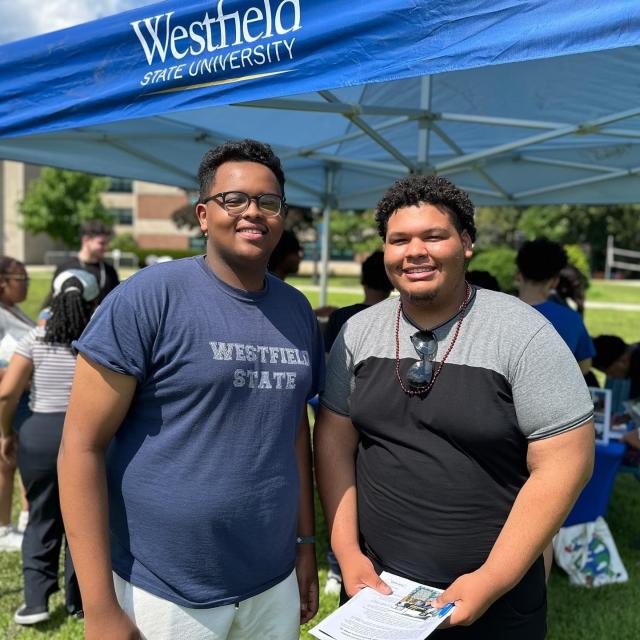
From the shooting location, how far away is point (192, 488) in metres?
1.63

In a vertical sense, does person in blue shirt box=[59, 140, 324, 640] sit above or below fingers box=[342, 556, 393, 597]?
above

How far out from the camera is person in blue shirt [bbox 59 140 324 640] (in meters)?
1.58

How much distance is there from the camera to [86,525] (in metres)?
1.57

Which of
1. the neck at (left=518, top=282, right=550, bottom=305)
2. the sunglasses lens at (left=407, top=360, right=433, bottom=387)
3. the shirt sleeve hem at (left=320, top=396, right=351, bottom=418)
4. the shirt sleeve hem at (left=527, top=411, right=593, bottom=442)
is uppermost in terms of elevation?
the neck at (left=518, top=282, right=550, bottom=305)

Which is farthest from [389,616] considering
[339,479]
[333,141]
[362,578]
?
[333,141]

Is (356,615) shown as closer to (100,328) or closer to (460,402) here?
(460,402)

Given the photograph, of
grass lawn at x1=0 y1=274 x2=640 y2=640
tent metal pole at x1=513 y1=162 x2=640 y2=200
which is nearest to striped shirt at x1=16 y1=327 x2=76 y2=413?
grass lawn at x1=0 y1=274 x2=640 y2=640

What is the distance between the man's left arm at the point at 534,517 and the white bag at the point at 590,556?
2.69 meters

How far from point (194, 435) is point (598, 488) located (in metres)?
3.23

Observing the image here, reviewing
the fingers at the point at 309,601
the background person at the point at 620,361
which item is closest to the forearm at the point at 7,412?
the fingers at the point at 309,601

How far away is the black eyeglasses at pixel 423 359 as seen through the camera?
5.74 ft

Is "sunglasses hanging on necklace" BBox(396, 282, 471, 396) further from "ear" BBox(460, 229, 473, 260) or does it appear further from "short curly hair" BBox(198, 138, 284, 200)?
"short curly hair" BBox(198, 138, 284, 200)

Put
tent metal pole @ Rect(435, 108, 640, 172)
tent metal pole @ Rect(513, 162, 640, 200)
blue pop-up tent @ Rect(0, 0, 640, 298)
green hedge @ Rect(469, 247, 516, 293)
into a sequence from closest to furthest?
blue pop-up tent @ Rect(0, 0, 640, 298), tent metal pole @ Rect(435, 108, 640, 172), tent metal pole @ Rect(513, 162, 640, 200), green hedge @ Rect(469, 247, 516, 293)

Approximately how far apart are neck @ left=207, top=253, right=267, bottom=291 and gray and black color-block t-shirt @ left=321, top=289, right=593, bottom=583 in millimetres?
390
